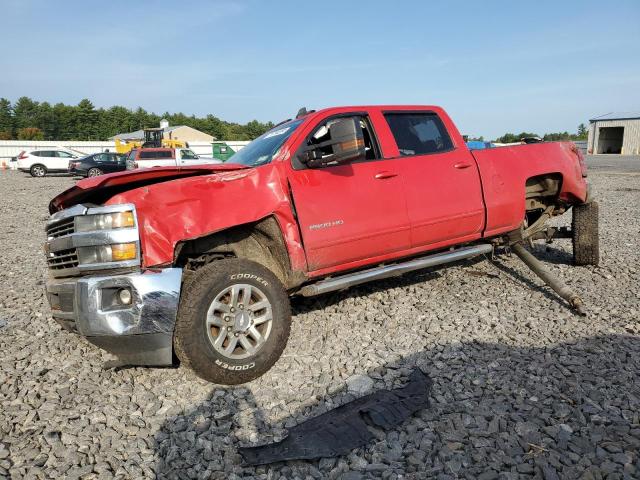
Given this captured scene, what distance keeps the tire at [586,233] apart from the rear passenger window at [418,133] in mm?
2219

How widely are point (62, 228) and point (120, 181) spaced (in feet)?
2.15

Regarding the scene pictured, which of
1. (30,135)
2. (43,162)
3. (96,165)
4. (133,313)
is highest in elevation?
(30,135)

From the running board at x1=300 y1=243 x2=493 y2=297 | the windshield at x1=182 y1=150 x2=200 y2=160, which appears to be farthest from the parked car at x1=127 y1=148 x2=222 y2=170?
the running board at x1=300 y1=243 x2=493 y2=297

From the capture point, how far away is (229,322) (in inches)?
132

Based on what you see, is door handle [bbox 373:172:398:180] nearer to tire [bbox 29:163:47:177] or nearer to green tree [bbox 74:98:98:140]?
tire [bbox 29:163:47:177]

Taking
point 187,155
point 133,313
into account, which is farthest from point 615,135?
point 133,313

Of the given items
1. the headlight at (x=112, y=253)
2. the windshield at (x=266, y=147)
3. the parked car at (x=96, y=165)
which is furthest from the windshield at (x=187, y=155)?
the headlight at (x=112, y=253)

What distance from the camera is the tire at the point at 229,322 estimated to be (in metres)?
3.18

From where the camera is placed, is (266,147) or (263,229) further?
(266,147)

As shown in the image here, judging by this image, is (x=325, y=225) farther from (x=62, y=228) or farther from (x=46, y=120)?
(x=46, y=120)

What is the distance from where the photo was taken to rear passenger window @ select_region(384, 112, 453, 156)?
→ 178 inches

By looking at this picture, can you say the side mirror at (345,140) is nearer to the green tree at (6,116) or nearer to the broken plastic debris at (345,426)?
the broken plastic debris at (345,426)

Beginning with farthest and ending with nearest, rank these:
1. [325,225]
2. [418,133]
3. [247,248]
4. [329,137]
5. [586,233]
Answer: [586,233], [418,133], [329,137], [247,248], [325,225]

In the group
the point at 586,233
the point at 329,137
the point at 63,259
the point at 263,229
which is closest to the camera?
the point at 63,259
